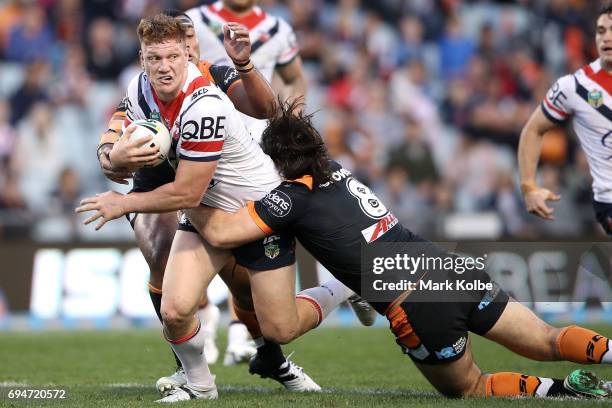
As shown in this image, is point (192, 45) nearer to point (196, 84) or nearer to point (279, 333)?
point (196, 84)

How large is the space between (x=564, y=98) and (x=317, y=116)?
8736 mm

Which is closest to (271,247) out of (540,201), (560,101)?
(540,201)

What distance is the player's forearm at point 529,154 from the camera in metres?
7.49

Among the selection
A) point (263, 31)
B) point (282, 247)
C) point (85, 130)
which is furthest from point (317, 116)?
point (282, 247)

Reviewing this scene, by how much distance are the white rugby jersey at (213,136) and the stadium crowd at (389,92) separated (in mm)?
7548

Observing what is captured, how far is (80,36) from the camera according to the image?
16.5 m

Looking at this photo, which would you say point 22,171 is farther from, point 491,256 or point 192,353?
point 192,353

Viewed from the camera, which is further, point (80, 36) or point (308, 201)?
point (80, 36)

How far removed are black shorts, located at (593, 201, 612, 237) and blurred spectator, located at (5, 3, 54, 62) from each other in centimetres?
1093

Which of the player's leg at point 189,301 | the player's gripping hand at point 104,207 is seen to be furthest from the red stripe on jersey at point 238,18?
the player's gripping hand at point 104,207

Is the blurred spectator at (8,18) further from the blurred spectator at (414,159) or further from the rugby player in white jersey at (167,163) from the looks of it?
the rugby player in white jersey at (167,163)

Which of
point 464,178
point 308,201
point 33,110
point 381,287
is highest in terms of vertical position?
point 308,201

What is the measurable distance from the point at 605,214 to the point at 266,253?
2.86 meters

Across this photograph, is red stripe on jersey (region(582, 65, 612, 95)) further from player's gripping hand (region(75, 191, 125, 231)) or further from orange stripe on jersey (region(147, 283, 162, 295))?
player's gripping hand (region(75, 191, 125, 231))
